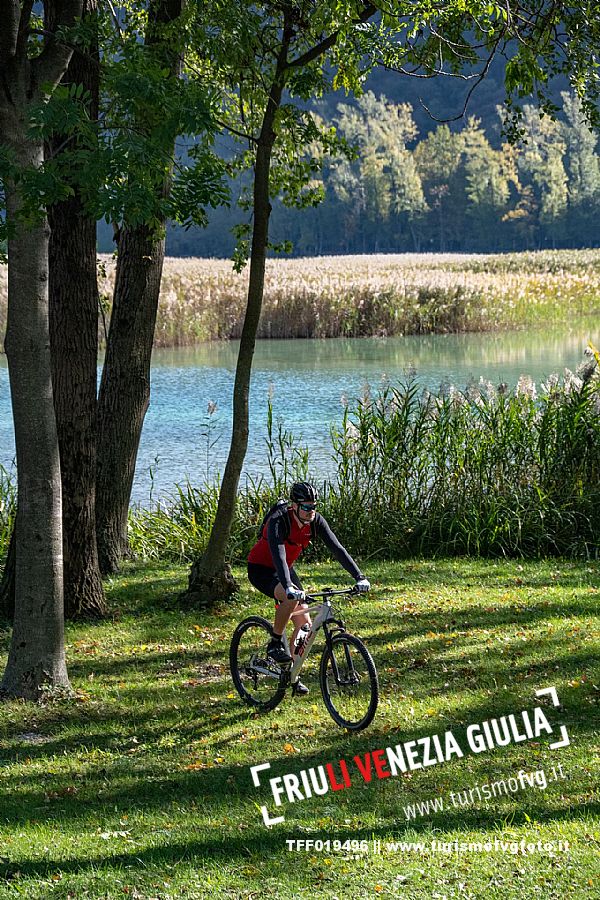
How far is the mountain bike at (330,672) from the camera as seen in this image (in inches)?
239

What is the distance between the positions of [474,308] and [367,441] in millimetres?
21151

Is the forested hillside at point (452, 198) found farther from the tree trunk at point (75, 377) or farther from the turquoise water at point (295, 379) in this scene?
the tree trunk at point (75, 377)

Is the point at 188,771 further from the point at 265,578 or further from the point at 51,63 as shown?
the point at 51,63

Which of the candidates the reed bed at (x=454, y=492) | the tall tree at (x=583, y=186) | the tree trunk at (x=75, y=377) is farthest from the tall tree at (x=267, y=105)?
the tall tree at (x=583, y=186)

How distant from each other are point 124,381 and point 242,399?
75.5 inches

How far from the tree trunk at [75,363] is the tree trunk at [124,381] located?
1.11 m

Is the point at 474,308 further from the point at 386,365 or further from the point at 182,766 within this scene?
the point at 182,766

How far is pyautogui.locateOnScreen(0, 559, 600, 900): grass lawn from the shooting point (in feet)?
15.4

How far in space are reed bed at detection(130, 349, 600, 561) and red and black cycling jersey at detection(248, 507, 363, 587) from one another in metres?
4.63

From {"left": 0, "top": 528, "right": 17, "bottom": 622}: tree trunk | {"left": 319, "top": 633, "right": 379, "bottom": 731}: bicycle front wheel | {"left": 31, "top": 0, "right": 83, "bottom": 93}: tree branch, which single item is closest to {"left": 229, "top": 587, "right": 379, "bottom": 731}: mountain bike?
{"left": 319, "top": 633, "right": 379, "bottom": 731}: bicycle front wheel

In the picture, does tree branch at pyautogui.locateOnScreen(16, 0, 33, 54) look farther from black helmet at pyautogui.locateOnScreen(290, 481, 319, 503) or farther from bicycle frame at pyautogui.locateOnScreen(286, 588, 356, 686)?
bicycle frame at pyautogui.locateOnScreen(286, 588, 356, 686)

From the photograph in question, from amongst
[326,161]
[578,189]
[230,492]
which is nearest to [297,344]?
[230,492]

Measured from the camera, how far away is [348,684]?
619cm

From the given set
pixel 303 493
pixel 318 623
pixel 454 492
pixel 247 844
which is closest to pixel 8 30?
pixel 303 493
